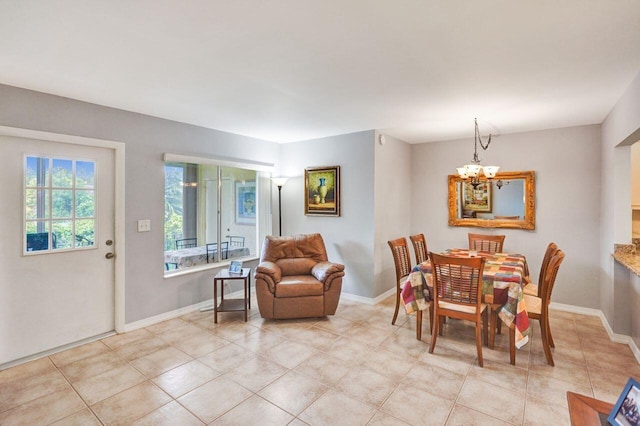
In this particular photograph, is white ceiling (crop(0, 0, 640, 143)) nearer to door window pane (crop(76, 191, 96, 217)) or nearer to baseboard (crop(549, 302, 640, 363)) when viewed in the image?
door window pane (crop(76, 191, 96, 217))

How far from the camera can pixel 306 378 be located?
252cm

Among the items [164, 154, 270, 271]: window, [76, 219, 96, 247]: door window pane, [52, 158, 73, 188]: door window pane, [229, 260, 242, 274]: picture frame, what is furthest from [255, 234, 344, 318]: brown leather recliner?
[52, 158, 73, 188]: door window pane

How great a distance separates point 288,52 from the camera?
2129 millimetres

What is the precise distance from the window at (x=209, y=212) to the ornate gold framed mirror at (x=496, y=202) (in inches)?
120

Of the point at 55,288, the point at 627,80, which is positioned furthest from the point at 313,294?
the point at 627,80

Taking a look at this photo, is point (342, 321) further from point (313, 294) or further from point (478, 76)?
point (478, 76)

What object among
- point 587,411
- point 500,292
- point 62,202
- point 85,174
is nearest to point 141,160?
point 85,174

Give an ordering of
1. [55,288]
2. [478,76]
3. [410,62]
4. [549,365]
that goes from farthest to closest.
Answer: [55,288], [549,365], [478,76], [410,62]

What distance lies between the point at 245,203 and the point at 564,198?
4484 mm

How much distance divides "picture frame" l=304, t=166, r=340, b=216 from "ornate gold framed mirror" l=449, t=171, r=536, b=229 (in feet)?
6.04

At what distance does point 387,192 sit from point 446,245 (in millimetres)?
1373

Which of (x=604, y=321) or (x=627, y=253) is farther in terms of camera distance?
(x=604, y=321)

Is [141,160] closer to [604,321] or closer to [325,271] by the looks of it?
[325,271]

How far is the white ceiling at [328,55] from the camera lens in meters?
1.68
